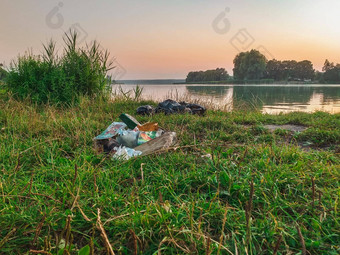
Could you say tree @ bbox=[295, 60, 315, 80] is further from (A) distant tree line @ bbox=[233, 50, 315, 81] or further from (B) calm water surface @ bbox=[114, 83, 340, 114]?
(B) calm water surface @ bbox=[114, 83, 340, 114]

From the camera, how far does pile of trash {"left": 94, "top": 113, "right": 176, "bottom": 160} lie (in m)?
2.86

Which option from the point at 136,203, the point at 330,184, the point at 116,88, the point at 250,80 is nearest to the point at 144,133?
the point at 136,203

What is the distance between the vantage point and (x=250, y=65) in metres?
55.2

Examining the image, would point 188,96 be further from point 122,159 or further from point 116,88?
point 122,159

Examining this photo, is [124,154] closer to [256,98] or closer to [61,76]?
[61,76]

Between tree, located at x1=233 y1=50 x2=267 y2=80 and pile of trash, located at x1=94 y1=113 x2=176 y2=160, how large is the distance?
55942mm

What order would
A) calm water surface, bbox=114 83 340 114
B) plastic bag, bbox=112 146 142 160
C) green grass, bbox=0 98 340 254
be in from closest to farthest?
green grass, bbox=0 98 340 254
plastic bag, bbox=112 146 142 160
calm water surface, bbox=114 83 340 114

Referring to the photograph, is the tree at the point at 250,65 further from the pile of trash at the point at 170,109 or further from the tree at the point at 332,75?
the pile of trash at the point at 170,109

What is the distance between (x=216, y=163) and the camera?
2.31 meters

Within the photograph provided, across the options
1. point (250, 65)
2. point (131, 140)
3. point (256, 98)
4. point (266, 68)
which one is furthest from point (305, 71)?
point (131, 140)

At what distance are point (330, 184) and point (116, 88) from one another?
24.0 ft

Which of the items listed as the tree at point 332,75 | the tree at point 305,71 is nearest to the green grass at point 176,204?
the tree at point 332,75

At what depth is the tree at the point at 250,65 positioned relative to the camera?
54.6 meters

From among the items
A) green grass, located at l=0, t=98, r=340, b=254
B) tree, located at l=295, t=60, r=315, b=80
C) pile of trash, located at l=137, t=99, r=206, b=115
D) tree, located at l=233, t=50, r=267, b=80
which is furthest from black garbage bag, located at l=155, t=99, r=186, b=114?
tree, located at l=295, t=60, r=315, b=80
